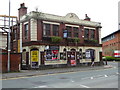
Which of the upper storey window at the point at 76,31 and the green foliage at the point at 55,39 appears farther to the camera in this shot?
A: the upper storey window at the point at 76,31

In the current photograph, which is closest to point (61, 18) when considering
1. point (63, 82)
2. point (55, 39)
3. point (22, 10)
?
point (55, 39)

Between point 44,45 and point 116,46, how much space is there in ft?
105

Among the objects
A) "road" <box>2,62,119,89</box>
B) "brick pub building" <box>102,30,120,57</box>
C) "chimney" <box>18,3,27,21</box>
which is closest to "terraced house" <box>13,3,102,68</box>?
"chimney" <box>18,3,27,21</box>

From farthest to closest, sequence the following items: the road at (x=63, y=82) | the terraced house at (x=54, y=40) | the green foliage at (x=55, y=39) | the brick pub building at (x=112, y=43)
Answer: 1. the brick pub building at (x=112, y=43)
2. the green foliage at (x=55, y=39)
3. the terraced house at (x=54, y=40)
4. the road at (x=63, y=82)

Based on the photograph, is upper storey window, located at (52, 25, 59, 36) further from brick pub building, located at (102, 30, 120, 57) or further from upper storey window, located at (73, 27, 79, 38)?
brick pub building, located at (102, 30, 120, 57)

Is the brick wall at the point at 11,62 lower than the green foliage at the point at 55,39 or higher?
lower

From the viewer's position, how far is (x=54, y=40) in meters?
22.9

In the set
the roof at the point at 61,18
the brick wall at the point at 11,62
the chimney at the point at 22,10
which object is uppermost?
the chimney at the point at 22,10

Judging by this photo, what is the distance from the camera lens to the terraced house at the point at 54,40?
71.9ft

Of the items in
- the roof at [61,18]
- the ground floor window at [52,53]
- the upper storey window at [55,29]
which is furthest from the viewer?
the upper storey window at [55,29]

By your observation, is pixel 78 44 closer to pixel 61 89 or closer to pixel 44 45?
pixel 44 45

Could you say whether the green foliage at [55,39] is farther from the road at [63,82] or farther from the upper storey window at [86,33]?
the road at [63,82]

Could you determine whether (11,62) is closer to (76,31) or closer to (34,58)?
(34,58)

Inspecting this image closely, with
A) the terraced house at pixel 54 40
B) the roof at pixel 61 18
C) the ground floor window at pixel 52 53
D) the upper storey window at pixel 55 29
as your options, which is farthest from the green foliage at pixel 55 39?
the roof at pixel 61 18
